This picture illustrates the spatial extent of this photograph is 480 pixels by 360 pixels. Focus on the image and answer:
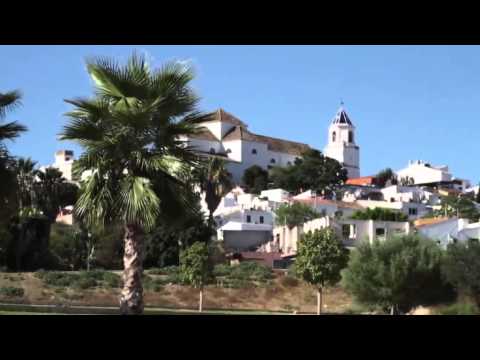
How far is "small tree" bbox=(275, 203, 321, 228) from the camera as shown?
70.4 m

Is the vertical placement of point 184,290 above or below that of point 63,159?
below

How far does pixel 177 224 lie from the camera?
13.0 metres

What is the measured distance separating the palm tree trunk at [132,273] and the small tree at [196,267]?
101 feet

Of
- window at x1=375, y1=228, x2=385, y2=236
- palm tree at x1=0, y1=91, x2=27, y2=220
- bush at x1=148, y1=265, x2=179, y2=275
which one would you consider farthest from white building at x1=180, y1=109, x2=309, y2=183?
palm tree at x1=0, y1=91, x2=27, y2=220

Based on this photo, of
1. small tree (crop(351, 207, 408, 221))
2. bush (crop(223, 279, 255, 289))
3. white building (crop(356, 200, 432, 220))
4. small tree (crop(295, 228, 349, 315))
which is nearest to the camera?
small tree (crop(295, 228, 349, 315))

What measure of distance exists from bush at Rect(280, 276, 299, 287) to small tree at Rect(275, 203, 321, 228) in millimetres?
18566

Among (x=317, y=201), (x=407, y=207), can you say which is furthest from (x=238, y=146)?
(x=317, y=201)

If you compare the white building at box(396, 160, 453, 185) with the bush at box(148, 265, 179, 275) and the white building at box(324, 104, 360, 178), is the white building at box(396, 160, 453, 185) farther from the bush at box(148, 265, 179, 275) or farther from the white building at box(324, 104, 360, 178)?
the bush at box(148, 265, 179, 275)

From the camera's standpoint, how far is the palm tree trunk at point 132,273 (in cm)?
1220
